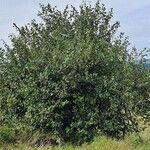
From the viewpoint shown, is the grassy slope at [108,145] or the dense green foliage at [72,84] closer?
the grassy slope at [108,145]

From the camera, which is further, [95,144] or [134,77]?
[134,77]

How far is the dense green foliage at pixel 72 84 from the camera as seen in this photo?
1736cm

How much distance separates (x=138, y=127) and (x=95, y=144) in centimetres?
339

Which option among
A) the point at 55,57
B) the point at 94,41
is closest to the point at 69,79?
the point at 55,57

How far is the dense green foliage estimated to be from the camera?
1736cm

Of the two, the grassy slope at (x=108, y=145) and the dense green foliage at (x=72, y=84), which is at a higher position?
the dense green foliage at (x=72, y=84)

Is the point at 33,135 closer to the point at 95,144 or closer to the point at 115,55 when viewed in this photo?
the point at 95,144

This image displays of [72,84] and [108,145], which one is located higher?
[72,84]

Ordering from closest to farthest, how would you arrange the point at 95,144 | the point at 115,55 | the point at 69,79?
1. the point at 95,144
2. the point at 69,79
3. the point at 115,55

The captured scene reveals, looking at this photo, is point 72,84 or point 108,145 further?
point 72,84

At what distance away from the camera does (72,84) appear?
683 inches

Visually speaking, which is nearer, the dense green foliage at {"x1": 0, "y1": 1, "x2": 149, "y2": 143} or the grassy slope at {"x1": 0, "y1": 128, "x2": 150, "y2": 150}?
the grassy slope at {"x1": 0, "y1": 128, "x2": 150, "y2": 150}

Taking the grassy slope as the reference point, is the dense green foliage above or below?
above

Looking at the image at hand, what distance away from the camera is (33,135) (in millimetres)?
17531
